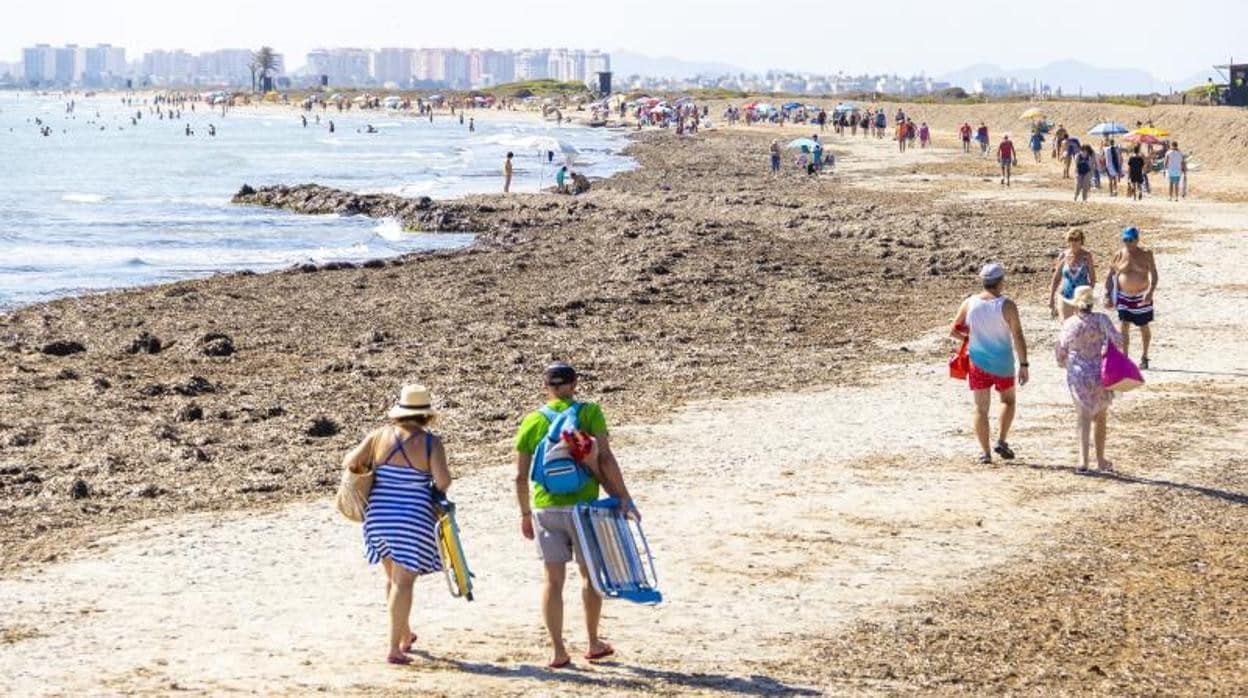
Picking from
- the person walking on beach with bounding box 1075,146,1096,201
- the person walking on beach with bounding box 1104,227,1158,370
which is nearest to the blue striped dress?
the person walking on beach with bounding box 1104,227,1158,370

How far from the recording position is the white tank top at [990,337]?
1427 centimetres

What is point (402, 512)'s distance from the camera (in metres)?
9.34

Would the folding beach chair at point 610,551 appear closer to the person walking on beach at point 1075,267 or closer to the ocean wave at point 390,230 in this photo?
the person walking on beach at point 1075,267

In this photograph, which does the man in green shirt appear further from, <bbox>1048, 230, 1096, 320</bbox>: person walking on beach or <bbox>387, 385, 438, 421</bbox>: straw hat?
<bbox>1048, 230, 1096, 320</bbox>: person walking on beach

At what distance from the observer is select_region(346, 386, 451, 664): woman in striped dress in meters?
9.30

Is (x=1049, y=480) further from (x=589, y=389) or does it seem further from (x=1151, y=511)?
(x=589, y=389)

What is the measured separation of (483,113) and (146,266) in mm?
152875

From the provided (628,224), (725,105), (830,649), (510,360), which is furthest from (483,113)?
(830,649)

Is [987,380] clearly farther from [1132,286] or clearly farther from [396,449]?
[396,449]

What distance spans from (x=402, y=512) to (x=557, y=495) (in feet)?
2.84

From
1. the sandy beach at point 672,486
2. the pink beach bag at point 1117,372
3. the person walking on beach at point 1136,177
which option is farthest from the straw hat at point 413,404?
the person walking on beach at point 1136,177

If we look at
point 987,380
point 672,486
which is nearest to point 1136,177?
point 987,380

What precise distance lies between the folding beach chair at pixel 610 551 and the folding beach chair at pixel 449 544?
2.35ft

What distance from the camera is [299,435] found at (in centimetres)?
1706
